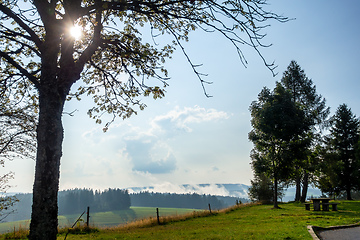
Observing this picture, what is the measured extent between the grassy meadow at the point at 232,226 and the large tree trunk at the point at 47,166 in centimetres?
737

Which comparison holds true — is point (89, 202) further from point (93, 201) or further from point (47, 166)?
point (47, 166)

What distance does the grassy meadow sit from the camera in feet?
36.2

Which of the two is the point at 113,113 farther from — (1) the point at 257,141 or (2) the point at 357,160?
(2) the point at 357,160

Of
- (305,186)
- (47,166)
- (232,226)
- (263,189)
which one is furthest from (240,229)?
(263,189)

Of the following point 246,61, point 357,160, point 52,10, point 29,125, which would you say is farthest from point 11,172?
point 357,160

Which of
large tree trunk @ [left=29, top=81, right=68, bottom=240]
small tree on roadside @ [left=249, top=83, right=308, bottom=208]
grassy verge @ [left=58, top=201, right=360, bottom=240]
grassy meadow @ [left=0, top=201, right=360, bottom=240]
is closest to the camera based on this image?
large tree trunk @ [left=29, top=81, right=68, bottom=240]

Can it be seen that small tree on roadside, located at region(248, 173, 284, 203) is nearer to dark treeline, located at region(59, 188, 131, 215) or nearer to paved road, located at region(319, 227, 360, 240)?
paved road, located at region(319, 227, 360, 240)

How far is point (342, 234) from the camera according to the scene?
32.2 ft

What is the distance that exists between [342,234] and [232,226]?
21.5 ft

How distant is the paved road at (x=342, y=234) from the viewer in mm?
9195

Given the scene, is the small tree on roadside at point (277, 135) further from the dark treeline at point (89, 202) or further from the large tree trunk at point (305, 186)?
the dark treeline at point (89, 202)

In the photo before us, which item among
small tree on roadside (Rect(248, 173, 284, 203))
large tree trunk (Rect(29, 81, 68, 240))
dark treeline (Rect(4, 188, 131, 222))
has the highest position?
A: large tree trunk (Rect(29, 81, 68, 240))

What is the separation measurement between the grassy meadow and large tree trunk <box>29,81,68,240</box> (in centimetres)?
737

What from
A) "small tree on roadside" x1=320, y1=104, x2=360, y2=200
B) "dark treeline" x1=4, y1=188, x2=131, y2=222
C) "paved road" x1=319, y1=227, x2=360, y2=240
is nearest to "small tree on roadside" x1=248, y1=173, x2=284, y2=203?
"small tree on roadside" x1=320, y1=104, x2=360, y2=200
